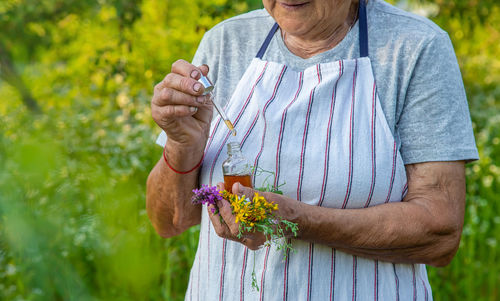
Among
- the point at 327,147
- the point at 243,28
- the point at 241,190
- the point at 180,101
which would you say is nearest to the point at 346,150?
the point at 327,147

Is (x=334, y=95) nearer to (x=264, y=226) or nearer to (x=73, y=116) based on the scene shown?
(x=264, y=226)

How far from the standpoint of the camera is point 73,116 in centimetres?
389

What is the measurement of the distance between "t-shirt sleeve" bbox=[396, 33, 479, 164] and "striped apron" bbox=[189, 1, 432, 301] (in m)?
0.07

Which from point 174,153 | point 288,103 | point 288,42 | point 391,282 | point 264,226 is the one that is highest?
point 288,42

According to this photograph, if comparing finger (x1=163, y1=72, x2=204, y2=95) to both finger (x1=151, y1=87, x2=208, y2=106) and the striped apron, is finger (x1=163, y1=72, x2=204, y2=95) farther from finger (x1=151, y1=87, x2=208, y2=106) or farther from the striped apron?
the striped apron

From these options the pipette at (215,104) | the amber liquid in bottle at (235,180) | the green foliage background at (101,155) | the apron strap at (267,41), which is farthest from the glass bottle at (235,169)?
the green foliage background at (101,155)

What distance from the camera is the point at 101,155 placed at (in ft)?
11.5

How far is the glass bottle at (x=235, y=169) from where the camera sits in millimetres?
1302

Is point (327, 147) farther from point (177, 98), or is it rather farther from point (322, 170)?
point (177, 98)

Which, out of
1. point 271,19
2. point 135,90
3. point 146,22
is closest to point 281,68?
point 271,19

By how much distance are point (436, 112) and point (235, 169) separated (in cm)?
56

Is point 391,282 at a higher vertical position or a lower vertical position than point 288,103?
lower

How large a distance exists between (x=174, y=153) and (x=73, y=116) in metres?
2.66

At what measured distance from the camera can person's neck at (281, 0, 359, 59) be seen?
152cm
